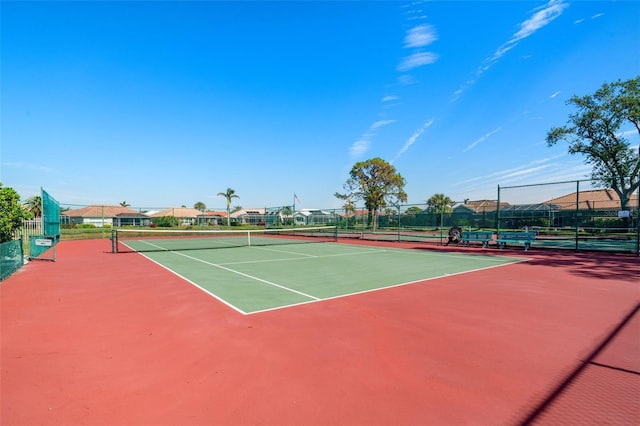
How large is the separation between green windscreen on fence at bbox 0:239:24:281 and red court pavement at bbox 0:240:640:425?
2396mm

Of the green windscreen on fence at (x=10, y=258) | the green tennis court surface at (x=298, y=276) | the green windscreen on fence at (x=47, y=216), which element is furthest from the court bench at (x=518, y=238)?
the green windscreen on fence at (x=47, y=216)

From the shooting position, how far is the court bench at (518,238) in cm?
1579

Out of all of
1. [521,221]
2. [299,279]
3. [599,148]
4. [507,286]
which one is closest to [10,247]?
[299,279]

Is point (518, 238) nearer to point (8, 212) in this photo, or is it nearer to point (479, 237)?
point (479, 237)

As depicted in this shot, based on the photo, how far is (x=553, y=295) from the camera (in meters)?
6.86

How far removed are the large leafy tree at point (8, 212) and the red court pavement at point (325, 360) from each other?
4982mm

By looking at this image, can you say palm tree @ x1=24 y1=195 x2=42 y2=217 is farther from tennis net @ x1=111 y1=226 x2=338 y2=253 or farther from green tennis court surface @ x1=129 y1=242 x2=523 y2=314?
green tennis court surface @ x1=129 y1=242 x2=523 y2=314

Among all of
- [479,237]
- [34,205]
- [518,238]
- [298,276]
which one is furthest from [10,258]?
[34,205]

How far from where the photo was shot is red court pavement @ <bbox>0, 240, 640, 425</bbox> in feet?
9.17

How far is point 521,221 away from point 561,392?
1114 inches

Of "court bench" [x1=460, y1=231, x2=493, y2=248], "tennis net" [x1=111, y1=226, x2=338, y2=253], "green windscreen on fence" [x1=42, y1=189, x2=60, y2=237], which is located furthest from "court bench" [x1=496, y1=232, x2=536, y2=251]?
"green windscreen on fence" [x1=42, y1=189, x2=60, y2=237]

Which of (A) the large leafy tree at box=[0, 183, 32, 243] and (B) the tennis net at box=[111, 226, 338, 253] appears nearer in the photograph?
(A) the large leafy tree at box=[0, 183, 32, 243]

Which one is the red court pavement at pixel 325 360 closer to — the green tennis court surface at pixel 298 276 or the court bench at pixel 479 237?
the green tennis court surface at pixel 298 276

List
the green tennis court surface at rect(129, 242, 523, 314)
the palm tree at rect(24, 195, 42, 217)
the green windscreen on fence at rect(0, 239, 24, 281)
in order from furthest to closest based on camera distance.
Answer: the palm tree at rect(24, 195, 42, 217)
the green windscreen on fence at rect(0, 239, 24, 281)
the green tennis court surface at rect(129, 242, 523, 314)
